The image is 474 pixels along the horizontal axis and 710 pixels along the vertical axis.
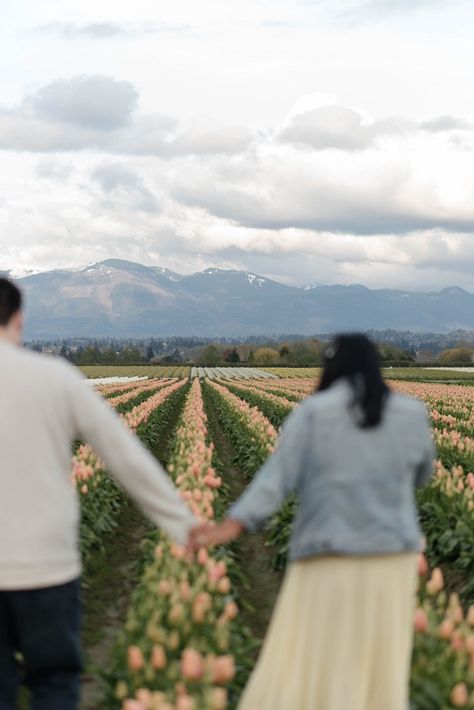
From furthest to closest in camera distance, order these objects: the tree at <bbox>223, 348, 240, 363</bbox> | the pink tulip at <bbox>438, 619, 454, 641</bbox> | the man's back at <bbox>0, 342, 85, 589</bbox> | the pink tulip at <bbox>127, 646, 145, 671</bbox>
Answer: the tree at <bbox>223, 348, 240, 363</bbox>, the pink tulip at <bbox>438, 619, 454, 641</bbox>, the pink tulip at <bbox>127, 646, 145, 671</bbox>, the man's back at <bbox>0, 342, 85, 589</bbox>

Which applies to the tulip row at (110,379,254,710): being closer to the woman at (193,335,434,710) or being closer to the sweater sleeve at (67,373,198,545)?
the woman at (193,335,434,710)

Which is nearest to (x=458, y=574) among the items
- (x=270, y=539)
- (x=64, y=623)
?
(x=270, y=539)

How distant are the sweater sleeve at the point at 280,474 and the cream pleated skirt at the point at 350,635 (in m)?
0.35

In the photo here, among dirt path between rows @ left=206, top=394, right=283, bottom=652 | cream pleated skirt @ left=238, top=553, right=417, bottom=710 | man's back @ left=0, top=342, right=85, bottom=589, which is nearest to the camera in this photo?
man's back @ left=0, top=342, right=85, bottom=589

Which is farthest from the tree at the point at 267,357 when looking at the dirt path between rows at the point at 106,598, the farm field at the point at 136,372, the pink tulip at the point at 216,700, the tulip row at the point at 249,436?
the pink tulip at the point at 216,700

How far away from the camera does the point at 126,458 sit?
412 centimetres

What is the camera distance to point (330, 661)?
13.9 feet

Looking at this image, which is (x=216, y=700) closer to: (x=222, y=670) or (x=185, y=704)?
(x=185, y=704)

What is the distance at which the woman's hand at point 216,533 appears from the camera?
437 cm

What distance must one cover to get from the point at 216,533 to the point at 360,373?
1119 millimetres

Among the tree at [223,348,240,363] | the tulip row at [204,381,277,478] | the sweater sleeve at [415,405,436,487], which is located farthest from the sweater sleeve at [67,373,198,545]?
A: the tree at [223,348,240,363]

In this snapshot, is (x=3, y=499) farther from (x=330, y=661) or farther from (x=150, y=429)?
(x=150, y=429)

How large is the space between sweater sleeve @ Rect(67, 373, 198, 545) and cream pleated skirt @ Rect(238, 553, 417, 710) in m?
0.66

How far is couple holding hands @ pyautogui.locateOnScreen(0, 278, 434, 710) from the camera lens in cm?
386
